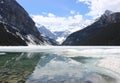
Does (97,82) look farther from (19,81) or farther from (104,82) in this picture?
(19,81)

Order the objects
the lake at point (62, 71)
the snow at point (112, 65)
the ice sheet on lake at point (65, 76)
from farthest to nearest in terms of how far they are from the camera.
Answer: the snow at point (112, 65) → the lake at point (62, 71) → the ice sheet on lake at point (65, 76)

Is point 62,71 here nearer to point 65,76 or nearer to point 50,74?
point 50,74

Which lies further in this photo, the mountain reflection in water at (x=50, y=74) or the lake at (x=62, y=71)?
the lake at (x=62, y=71)

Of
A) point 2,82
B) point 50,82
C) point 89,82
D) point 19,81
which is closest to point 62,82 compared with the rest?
point 50,82

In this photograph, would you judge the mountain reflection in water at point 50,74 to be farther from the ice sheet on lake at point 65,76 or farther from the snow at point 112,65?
the snow at point 112,65

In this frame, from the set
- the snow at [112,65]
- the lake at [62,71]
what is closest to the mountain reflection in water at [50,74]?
the lake at [62,71]

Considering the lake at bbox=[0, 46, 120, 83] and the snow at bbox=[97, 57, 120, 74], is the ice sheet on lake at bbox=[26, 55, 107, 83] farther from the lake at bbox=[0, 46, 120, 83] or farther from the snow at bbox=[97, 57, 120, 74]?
the snow at bbox=[97, 57, 120, 74]

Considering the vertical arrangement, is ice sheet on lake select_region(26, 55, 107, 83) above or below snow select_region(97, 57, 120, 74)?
below

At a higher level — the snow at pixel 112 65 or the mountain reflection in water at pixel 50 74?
the snow at pixel 112 65

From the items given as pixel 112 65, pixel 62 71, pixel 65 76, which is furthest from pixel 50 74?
pixel 112 65

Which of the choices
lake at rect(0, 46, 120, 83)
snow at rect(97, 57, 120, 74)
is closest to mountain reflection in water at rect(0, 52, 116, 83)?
lake at rect(0, 46, 120, 83)

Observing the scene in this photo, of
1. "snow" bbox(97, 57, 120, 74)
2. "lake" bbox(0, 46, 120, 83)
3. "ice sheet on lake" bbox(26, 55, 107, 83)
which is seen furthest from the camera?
"snow" bbox(97, 57, 120, 74)
